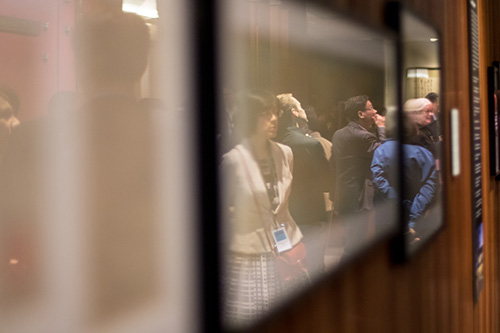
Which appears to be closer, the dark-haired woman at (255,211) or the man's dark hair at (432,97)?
the dark-haired woman at (255,211)

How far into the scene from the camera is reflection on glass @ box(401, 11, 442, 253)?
1909 millimetres

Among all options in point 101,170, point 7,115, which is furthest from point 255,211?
point 7,115

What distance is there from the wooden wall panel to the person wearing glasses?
0.11m

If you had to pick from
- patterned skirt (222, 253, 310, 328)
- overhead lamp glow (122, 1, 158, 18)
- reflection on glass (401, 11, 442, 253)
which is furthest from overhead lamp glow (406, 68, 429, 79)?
overhead lamp glow (122, 1, 158, 18)

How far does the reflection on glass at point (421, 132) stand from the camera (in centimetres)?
191

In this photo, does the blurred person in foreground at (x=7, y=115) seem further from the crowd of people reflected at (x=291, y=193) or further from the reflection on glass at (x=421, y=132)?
the reflection on glass at (x=421, y=132)

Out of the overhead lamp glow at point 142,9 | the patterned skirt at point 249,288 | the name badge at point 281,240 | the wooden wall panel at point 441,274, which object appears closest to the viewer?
the overhead lamp glow at point 142,9

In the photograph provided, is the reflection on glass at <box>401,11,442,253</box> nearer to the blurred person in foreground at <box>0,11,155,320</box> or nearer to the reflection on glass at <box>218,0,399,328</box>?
the reflection on glass at <box>218,0,399,328</box>

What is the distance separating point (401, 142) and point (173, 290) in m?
1.27

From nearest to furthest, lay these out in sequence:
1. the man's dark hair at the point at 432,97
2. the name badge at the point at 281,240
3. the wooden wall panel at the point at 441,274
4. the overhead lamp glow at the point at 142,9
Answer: the overhead lamp glow at the point at 142,9, the name badge at the point at 281,240, the wooden wall panel at the point at 441,274, the man's dark hair at the point at 432,97

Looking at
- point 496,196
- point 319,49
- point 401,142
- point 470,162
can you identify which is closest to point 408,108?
point 401,142

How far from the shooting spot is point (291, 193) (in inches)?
43.4

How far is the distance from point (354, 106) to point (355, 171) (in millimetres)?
186

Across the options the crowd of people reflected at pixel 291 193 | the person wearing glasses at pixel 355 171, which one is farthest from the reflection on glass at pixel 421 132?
the person wearing glasses at pixel 355 171
